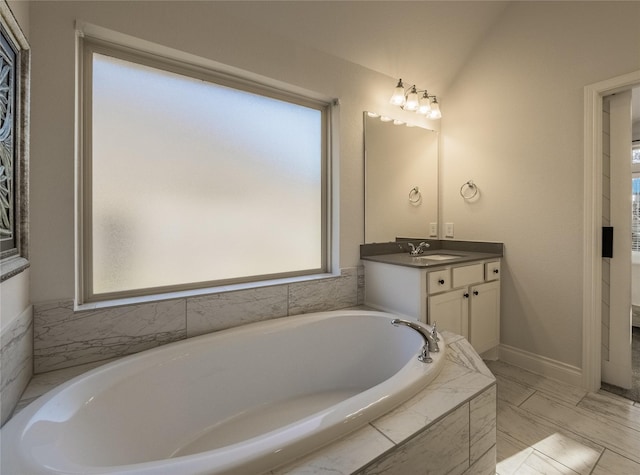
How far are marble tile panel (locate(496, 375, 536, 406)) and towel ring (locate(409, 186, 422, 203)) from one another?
4.88 ft

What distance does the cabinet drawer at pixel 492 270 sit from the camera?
2186 millimetres

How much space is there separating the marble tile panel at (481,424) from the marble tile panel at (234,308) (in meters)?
1.13

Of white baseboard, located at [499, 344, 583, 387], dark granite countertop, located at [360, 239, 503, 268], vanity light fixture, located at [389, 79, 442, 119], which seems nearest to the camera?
white baseboard, located at [499, 344, 583, 387]

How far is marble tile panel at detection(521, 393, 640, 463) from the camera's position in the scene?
142 cm

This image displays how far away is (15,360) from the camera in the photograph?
999 mm

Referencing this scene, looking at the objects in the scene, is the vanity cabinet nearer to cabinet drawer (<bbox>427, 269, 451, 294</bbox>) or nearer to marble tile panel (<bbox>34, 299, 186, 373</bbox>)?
cabinet drawer (<bbox>427, 269, 451, 294</bbox>)

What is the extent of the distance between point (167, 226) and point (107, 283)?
40cm

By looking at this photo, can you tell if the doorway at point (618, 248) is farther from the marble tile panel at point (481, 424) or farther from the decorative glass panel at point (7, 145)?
the decorative glass panel at point (7, 145)

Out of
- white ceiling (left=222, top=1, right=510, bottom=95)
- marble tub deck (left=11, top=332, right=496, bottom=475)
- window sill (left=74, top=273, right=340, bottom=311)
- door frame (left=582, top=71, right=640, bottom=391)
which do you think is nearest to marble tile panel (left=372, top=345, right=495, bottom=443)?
marble tub deck (left=11, top=332, right=496, bottom=475)

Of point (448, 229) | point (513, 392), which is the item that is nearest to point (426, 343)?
point (513, 392)

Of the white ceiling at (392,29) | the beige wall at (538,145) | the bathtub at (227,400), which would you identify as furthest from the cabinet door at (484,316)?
the white ceiling at (392,29)

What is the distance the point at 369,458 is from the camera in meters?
0.75

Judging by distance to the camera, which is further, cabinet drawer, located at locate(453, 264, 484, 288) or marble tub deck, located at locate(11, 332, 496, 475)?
cabinet drawer, located at locate(453, 264, 484, 288)

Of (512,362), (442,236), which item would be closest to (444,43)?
(442,236)
